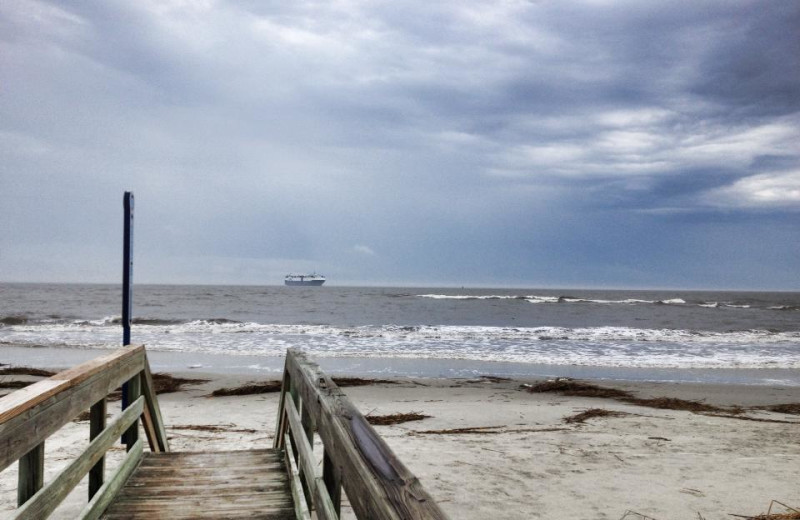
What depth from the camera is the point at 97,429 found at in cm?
330

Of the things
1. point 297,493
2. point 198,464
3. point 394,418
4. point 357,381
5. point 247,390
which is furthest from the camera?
point 357,381

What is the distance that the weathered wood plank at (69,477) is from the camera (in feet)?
6.94

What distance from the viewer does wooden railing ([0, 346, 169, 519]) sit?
6.40 feet

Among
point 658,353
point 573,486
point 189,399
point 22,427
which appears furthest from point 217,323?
point 22,427

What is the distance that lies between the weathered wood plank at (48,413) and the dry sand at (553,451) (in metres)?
1.94

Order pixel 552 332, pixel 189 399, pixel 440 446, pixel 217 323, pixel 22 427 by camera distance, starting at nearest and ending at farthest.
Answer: pixel 22 427 → pixel 440 446 → pixel 189 399 → pixel 552 332 → pixel 217 323

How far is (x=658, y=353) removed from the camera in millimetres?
19453

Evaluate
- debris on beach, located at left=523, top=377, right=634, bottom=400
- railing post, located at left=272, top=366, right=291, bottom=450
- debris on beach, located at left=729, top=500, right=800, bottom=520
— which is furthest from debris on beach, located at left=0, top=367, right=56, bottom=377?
debris on beach, located at left=729, top=500, right=800, bottom=520

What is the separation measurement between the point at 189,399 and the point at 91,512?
25.5 ft

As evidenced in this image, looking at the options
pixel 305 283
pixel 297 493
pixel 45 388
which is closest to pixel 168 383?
pixel 297 493

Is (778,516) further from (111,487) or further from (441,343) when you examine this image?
(441,343)

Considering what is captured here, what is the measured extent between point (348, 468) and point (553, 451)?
550 cm

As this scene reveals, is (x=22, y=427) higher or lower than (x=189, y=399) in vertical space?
higher

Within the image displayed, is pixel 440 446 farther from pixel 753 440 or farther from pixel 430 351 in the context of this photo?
pixel 430 351
